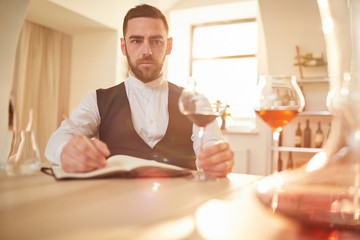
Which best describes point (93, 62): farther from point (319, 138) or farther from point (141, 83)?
point (319, 138)

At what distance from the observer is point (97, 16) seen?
13.3 ft

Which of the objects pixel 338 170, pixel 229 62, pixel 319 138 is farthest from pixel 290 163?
pixel 338 170

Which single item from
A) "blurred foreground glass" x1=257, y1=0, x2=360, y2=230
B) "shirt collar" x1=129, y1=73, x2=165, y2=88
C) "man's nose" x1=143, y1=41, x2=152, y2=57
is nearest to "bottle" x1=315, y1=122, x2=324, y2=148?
"shirt collar" x1=129, y1=73, x2=165, y2=88

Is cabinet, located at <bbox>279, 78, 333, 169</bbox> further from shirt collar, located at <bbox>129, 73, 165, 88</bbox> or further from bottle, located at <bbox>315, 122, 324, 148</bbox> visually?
shirt collar, located at <bbox>129, 73, 165, 88</bbox>

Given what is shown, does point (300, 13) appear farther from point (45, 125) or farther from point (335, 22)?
point (45, 125)

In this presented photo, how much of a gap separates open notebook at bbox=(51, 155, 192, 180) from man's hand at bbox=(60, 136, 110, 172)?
2cm

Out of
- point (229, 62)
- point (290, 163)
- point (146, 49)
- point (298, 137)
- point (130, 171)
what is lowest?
point (290, 163)

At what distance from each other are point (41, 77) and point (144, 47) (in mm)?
3361

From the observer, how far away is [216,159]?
2.70ft

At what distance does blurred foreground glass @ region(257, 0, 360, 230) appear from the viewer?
0.43 meters

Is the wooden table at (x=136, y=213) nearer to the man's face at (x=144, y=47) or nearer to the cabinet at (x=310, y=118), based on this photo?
the man's face at (x=144, y=47)

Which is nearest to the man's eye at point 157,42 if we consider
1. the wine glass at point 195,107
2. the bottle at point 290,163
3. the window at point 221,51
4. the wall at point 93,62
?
the wine glass at point 195,107

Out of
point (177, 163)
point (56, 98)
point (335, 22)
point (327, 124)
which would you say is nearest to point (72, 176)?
point (177, 163)

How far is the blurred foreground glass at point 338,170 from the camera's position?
43cm
